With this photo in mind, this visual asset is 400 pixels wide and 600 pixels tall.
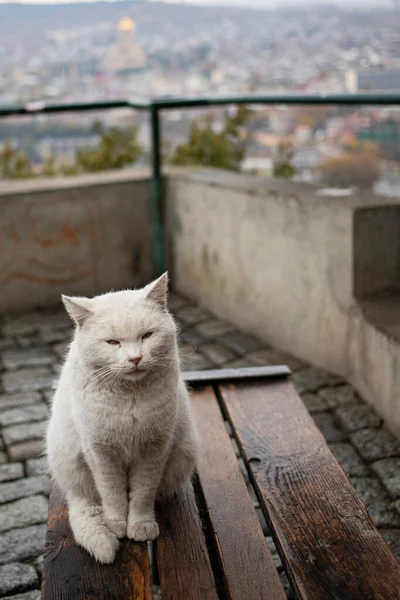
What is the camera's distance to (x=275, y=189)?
4.21m

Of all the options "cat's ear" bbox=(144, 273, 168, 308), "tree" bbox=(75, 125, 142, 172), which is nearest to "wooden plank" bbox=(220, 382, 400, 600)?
"cat's ear" bbox=(144, 273, 168, 308)

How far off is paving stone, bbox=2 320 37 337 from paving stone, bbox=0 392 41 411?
946 millimetres

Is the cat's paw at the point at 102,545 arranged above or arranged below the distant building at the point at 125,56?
below

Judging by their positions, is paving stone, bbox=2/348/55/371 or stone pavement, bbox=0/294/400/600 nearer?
stone pavement, bbox=0/294/400/600

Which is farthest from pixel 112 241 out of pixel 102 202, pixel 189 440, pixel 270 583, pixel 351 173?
pixel 270 583

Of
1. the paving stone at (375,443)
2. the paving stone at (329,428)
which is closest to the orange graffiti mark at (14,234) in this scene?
the paving stone at (329,428)

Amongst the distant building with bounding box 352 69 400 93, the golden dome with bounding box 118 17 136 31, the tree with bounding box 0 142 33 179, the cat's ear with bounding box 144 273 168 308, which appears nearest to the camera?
the cat's ear with bounding box 144 273 168 308

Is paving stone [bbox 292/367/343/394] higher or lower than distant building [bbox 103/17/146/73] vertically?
lower

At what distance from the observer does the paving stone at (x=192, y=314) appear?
479cm

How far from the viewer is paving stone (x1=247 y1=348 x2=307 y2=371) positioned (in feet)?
13.3

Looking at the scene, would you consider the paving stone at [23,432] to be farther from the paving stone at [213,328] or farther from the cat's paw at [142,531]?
the cat's paw at [142,531]

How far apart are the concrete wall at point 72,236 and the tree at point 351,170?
4.78ft

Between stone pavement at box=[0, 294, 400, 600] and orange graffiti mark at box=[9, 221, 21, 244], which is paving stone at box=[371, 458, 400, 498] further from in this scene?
orange graffiti mark at box=[9, 221, 21, 244]

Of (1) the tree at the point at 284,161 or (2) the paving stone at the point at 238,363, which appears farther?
(1) the tree at the point at 284,161
